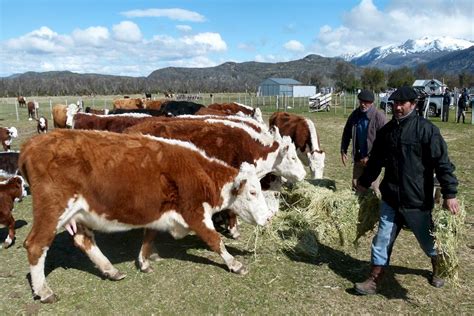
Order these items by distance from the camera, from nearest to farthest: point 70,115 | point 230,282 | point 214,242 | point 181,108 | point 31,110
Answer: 1. point 230,282
2. point 214,242
3. point 70,115
4. point 181,108
5. point 31,110

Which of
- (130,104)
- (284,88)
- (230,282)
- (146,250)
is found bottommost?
(230,282)

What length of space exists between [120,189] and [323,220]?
9.85 feet

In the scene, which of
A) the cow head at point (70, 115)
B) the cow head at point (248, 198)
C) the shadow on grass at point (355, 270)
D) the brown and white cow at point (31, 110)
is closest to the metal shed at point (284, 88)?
the brown and white cow at point (31, 110)

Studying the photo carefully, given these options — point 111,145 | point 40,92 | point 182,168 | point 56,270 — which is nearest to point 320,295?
point 182,168

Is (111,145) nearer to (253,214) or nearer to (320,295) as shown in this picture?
(253,214)

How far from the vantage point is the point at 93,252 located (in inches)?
211

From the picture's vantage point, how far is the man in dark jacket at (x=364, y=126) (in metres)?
6.84

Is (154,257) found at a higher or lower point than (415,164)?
lower

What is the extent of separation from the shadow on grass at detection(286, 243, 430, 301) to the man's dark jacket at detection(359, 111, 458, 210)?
1.04 metres

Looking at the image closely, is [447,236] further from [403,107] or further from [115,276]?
[115,276]

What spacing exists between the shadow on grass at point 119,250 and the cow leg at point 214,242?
24cm

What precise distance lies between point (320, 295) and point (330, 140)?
530 inches

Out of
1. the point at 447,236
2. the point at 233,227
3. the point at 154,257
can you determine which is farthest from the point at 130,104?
the point at 447,236

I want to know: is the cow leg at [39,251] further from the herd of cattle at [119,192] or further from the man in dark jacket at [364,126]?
the man in dark jacket at [364,126]
